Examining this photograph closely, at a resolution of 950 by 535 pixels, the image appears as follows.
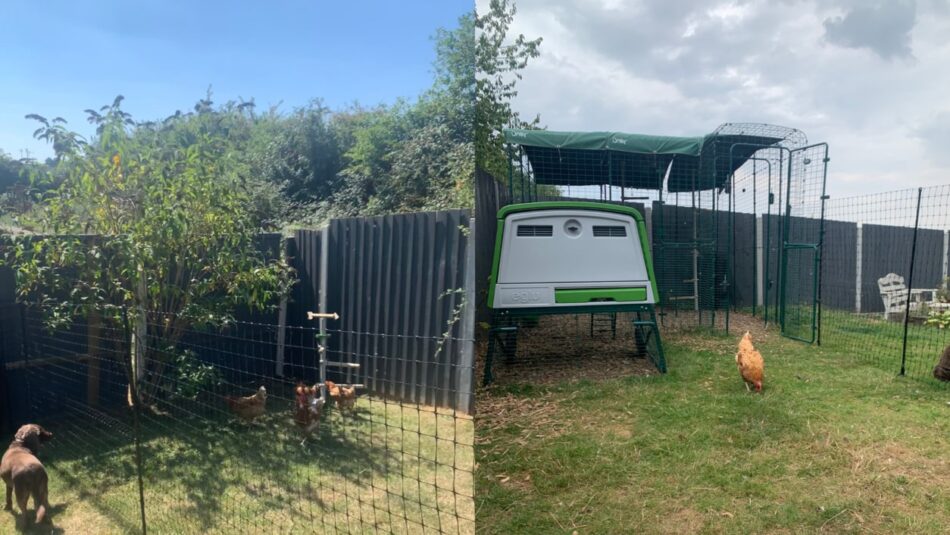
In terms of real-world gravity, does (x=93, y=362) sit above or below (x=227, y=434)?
above

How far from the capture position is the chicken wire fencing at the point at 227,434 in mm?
2301

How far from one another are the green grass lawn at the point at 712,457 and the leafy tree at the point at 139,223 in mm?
2062

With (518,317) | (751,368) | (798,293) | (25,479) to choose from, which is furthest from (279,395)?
(798,293)

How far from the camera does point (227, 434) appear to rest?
3322 millimetres

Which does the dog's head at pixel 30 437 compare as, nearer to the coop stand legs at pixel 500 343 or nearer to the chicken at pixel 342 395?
the chicken at pixel 342 395

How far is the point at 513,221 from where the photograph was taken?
109 inches

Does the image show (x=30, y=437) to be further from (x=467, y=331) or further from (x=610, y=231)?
(x=610, y=231)

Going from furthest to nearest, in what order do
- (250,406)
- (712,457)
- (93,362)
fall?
(93,362) < (250,406) < (712,457)

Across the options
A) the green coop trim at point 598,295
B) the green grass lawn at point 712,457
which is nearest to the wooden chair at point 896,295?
the green grass lawn at point 712,457

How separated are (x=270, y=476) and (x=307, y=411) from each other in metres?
0.45

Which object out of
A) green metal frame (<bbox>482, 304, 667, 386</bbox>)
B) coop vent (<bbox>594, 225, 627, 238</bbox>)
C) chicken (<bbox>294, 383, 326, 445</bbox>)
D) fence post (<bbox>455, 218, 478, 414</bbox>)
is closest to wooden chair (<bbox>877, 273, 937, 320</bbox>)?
green metal frame (<bbox>482, 304, 667, 386</bbox>)

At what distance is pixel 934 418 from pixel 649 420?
4.66 feet

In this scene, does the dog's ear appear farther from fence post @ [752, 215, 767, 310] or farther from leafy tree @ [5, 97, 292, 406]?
fence post @ [752, 215, 767, 310]

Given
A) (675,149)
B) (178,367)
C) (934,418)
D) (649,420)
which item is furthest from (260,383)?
(934,418)
